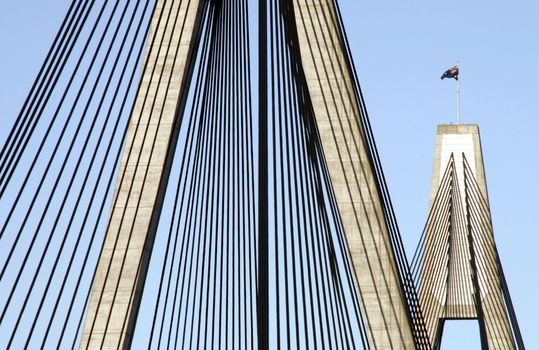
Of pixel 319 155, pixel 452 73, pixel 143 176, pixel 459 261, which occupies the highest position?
pixel 452 73

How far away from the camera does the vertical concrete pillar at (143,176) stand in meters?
22.3

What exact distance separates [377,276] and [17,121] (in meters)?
8.99

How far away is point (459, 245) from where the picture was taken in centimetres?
5500

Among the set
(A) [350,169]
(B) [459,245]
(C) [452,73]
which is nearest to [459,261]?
(B) [459,245]

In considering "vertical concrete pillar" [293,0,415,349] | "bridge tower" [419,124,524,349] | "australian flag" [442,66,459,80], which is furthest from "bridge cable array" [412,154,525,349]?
"vertical concrete pillar" [293,0,415,349]

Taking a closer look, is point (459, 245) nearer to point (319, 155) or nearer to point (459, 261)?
point (459, 261)

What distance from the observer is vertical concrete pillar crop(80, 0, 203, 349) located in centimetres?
2233

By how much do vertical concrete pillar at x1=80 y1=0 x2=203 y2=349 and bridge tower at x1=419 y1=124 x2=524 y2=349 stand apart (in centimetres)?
2747

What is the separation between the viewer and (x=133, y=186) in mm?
23078

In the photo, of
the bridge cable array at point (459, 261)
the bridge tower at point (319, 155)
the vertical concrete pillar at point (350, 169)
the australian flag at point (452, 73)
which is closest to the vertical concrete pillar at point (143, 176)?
the bridge tower at point (319, 155)

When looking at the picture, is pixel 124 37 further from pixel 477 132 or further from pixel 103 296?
pixel 477 132

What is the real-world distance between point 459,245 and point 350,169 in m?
30.1

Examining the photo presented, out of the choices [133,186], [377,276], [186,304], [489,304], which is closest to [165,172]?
[133,186]

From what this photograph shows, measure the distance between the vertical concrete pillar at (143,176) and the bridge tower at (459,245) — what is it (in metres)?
27.5
